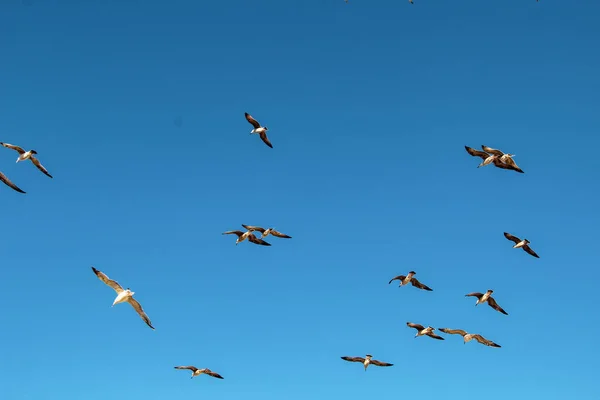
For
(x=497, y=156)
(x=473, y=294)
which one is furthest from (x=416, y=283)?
(x=497, y=156)

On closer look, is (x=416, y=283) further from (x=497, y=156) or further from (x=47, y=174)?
(x=47, y=174)

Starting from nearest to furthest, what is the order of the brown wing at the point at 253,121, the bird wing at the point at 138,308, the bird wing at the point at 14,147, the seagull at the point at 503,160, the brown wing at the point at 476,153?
the bird wing at the point at 138,308, the bird wing at the point at 14,147, the seagull at the point at 503,160, the brown wing at the point at 476,153, the brown wing at the point at 253,121

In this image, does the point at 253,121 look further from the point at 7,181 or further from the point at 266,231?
the point at 7,181

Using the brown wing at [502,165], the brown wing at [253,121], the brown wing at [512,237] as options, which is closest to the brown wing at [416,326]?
the brown wing at [512,237]

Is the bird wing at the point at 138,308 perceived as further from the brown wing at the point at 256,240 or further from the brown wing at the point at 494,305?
the brown wing at the point at 494,305

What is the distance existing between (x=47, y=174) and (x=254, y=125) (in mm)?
14496

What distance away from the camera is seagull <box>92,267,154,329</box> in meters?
41.0

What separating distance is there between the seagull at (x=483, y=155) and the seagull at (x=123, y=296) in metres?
21.5

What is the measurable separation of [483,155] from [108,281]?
2357cm

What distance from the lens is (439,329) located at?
165 ft

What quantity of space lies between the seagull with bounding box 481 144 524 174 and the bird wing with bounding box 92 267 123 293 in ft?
74.6

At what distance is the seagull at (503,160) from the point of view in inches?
1876

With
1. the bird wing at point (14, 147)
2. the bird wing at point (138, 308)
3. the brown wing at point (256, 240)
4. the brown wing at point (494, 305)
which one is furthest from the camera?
the brown wing at point (256, 240)

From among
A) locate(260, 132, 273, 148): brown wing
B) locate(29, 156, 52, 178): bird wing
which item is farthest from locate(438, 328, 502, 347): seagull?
locate(29, 156, 52, 178): bird wing
